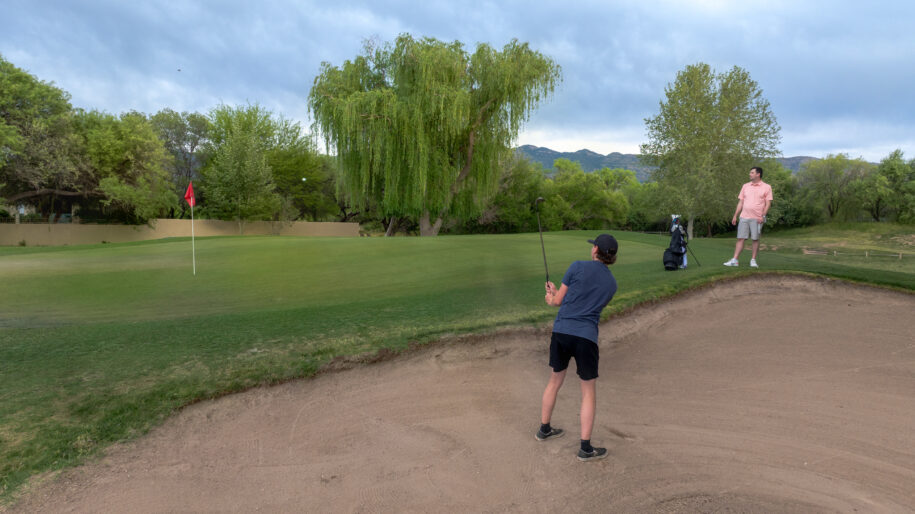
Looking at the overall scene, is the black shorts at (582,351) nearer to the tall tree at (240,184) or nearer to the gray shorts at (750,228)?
the gray shorts at (750,228)

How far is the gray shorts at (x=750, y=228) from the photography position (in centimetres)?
1118

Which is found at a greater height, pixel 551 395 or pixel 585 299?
pixel 585 299

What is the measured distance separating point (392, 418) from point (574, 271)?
257cm

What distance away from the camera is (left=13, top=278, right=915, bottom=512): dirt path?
3641 millimetres

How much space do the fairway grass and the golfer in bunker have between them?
9.29 feet

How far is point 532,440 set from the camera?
4594mm

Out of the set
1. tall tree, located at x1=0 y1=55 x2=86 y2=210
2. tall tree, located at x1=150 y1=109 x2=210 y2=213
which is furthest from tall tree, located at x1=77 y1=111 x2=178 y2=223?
tall tree, located at x1=150 y1=109 x2=210 y2=213

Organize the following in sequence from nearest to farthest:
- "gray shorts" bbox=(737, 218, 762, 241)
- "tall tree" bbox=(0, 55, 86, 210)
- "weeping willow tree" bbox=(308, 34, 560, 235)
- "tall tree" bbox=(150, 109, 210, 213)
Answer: "gray shorts" bbox=(737, 218, 762, 241) → "weeping willow tree" bbox=(308, 34, 560, 235) → "tall tree" bbox=(0, 55, 86, 210) → "tall tree" bbox=(150, 109, 210, 213)

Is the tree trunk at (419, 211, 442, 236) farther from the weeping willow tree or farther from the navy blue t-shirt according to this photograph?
the navy blue t-shirt

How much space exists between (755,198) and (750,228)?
2.44 feet

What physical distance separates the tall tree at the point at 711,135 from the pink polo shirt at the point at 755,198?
3344 centimetres

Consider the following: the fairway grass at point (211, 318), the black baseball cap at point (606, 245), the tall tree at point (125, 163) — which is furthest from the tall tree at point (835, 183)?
the tall tree at point (125, 163)

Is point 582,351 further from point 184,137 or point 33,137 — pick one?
point 184,137

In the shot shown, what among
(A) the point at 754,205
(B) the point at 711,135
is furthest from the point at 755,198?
(B) the point at 711,135
